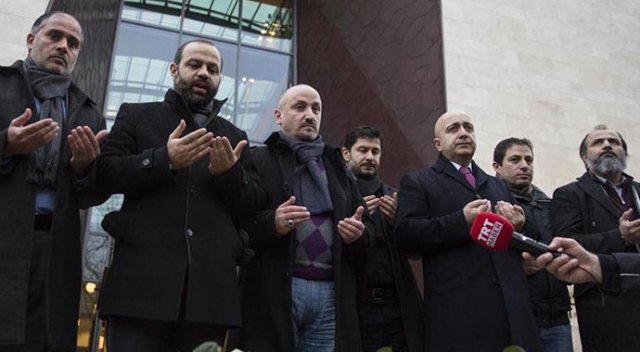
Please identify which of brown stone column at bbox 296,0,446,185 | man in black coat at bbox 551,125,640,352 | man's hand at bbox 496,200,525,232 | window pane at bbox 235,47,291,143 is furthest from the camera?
window pane at bbox 235,47,291,143

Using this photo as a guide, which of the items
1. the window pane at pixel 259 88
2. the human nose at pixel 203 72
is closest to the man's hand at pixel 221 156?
the human nose at pixel 203 72

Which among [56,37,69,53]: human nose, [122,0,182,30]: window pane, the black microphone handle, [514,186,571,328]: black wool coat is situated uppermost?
[122,0,182,30]: window pane

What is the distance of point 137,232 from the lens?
2592 millimetres

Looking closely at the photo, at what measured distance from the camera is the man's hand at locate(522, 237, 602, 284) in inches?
96.2

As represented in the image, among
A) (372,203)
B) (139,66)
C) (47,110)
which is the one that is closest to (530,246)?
(372,203)

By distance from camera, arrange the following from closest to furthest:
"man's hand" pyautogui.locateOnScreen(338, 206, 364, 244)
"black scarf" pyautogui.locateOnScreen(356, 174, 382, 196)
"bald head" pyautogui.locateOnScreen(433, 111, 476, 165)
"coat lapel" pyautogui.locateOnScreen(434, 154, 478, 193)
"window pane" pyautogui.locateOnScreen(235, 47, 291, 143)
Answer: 1. "man's hand" pyautogui.locateOnScreen(338, 206, 364, 244)
2. "coat lapel" pyautogui.locateOnScreen(434, 154, 478, 193)
3. "bald head" pyautogui.locateOnScreen(433, 111, 476, 165)
4. "black scarf" pyautogui.locateOnScreen(356, 174, 382, 196)
5. "window pane" pyautogui.locateOnScreen(235, 47, 291, 143)

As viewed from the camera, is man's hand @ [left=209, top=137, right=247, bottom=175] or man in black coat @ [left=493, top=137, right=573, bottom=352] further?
man in black coat @ [left=493, top=137, right=573, bottom=352]

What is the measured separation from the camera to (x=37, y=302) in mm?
2354

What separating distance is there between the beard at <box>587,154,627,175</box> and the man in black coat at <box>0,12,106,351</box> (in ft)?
10.8

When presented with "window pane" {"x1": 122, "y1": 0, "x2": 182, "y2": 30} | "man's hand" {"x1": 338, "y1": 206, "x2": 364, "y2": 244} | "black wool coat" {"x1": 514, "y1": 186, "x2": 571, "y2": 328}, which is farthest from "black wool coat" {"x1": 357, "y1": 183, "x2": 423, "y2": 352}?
"window pane" {"x1": 122, "y1": 0, "x2": 182, "y2": 30}

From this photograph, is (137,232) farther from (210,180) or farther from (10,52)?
(10,52)

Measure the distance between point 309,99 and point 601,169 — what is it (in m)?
2.15

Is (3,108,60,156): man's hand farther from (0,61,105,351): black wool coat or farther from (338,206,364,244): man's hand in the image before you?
(338,206,364,244): man's hand

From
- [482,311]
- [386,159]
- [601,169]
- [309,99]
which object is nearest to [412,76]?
[386,159]
